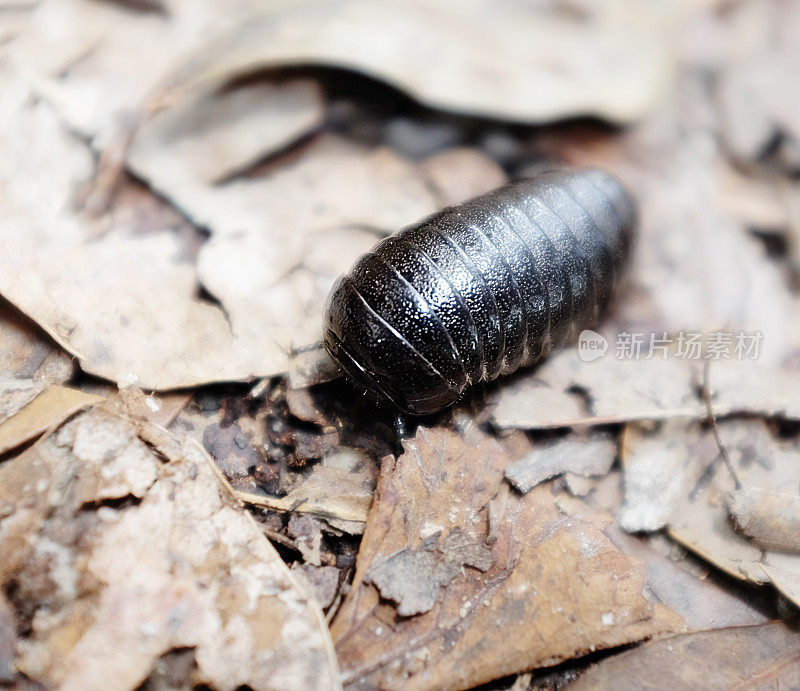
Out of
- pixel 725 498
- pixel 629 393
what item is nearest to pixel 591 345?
pixel 629 393

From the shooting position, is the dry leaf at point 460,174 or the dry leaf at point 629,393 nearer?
the dry leaf at point 629,393

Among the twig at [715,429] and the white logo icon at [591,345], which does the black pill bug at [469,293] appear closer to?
the white logo icon at [591,345]

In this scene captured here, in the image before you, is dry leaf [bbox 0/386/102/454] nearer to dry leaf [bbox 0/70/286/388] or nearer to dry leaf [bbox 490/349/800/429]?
dry leaf [bbox 0/70/286/388]

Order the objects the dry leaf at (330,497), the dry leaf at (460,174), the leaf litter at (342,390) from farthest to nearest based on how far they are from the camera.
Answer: the dry leaf at (460,174) < the dry leaf at (330,497) < the leaf litter at (342,390)

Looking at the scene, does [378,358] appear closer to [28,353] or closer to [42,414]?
[42,414]

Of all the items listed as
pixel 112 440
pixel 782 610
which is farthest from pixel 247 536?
pixel 782 610

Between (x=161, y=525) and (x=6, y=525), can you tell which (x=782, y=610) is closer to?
(x=161, y=525)

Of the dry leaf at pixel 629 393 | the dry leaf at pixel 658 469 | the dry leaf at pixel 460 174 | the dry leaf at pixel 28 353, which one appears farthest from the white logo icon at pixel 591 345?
the dry leaf at pixel 28 353

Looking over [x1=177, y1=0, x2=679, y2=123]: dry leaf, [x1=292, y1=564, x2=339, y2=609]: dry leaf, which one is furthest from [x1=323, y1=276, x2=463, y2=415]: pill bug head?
[x1=177, y1=0, x2=679, y2=123]: dry leaf
